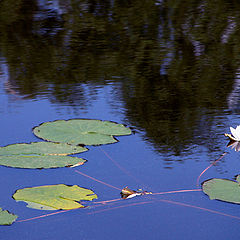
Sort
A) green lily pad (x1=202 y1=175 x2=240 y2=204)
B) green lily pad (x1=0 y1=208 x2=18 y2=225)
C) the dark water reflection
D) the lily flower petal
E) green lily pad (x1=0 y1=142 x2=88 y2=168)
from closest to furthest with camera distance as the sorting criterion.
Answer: green lily pad (x1=0 y1=208 x2=18 y2=225) → green lily pad (x1=202 y1=175 x2=240 y2=204) → green lily pad (x1=0 y1=142 x2=88 y2=168) → the lily flower petal → the dark water reflection

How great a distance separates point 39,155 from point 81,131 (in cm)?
26

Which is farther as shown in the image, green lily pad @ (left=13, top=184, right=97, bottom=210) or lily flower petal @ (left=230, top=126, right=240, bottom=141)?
lily flower petal @ (left=230, top=126, right=240, bottom=141)

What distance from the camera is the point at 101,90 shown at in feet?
7.87

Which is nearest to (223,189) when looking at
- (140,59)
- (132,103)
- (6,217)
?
(6,217)

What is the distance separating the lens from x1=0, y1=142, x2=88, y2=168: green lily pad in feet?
5.24

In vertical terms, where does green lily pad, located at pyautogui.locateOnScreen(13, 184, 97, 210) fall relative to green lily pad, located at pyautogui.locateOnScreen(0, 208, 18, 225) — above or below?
below

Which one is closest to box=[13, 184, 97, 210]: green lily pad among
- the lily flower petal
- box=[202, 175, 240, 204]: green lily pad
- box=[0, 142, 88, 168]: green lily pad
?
box=[0, 142, 88, 168]: green lily pad

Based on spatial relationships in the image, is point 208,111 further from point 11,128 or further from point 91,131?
point 11,128

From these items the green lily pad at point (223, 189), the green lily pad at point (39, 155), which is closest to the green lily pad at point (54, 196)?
the green lily pad at point (39, 155)

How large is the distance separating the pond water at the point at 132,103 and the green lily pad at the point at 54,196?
26mm

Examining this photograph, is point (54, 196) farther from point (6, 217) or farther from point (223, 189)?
point (223, 189)

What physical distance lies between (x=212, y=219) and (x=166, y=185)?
22 centimetres

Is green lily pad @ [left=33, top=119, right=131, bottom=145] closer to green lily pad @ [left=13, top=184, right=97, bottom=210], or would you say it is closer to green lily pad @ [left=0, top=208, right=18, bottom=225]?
green lily pad @ [left=13, top=184, right=97, bottom=210]

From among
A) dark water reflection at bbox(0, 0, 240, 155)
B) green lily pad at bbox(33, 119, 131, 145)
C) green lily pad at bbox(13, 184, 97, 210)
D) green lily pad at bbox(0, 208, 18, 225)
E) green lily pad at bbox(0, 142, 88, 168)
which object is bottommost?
dark water reflection at bbox(0, 0, 240, 155)
